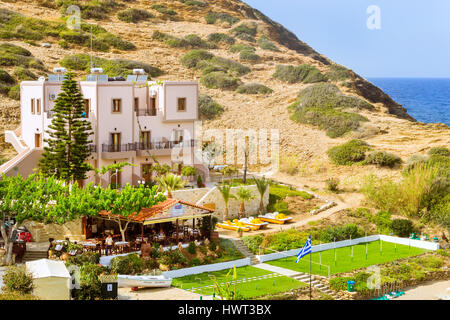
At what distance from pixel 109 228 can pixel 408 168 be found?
22216 mm

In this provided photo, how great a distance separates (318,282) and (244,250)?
14.0ft

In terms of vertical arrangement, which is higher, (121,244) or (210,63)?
(210,63)

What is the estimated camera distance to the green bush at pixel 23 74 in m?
55.3

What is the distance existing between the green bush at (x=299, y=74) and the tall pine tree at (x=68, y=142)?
134ft

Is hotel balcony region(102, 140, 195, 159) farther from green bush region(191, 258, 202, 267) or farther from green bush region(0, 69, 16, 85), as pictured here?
green bush region(0, 69, 16, 85)

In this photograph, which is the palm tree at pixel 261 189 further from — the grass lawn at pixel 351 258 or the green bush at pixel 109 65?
the green bush at pixel 109 65

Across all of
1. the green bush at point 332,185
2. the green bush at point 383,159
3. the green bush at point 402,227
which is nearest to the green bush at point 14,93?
the green bush at point 332,185

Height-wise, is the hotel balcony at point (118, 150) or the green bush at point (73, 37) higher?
the green bush at point (73, 37)

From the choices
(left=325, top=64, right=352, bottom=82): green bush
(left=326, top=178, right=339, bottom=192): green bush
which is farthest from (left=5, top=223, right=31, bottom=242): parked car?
(left=325, top=64, right=352, bottom=82): green bush

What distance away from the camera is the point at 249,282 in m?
26.8

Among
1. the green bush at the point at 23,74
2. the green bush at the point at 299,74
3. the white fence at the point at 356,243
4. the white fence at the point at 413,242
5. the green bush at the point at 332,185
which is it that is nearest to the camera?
the white fence at the point at 356,243

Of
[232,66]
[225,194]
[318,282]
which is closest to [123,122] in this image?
[225,194]

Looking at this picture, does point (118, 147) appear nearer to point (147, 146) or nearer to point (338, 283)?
point (147, 146)

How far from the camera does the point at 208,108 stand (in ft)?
193
